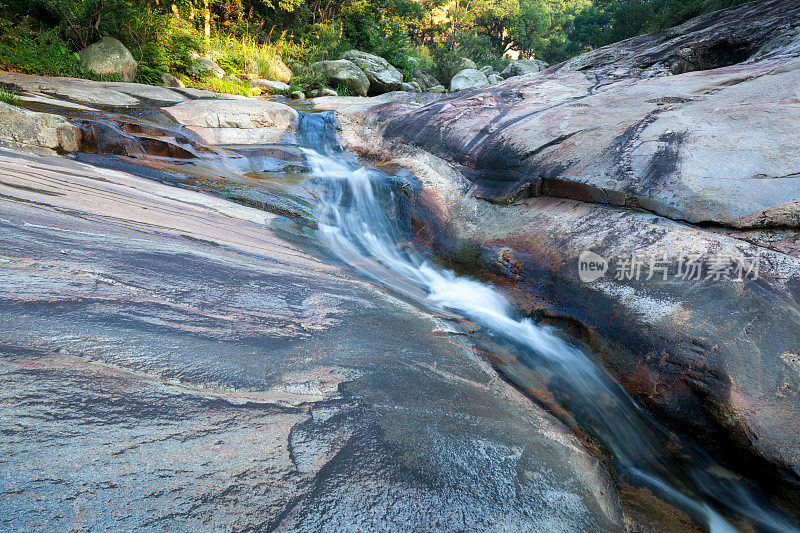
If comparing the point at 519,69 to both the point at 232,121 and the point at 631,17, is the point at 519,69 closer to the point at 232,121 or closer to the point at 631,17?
the point at 631,17

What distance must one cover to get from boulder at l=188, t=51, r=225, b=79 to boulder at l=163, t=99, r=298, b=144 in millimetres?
5330

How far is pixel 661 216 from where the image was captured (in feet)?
10.6

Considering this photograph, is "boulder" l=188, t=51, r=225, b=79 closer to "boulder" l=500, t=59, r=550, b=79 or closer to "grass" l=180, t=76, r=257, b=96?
"grass" l=180, t=76, r=257, b=96

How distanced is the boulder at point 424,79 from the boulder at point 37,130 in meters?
18.3

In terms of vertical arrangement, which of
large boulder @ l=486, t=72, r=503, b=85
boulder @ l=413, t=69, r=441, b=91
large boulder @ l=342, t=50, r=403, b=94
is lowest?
large boulder @ l=342, t=50, r=403, b=94

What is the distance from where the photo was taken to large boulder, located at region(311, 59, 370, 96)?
14.5 m

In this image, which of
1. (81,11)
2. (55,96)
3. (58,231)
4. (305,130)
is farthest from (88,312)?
(81,11)

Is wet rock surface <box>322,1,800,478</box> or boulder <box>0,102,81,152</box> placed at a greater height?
wet rock surface <box>322,1,800,478</box>

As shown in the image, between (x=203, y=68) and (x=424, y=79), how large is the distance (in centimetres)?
1292

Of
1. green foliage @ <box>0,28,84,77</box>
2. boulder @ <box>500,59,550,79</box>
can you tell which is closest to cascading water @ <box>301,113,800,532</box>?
green foliage @ <box>0,28,84,77</box>

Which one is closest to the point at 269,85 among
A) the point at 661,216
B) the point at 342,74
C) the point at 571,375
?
the point at 342,74

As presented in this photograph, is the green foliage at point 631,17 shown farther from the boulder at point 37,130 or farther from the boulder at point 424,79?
the boulder at point 37,130

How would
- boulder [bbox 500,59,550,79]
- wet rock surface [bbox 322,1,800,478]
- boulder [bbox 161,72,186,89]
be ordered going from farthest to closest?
boulder [bbox 500,59,550,79]
boulder [bbox 161,72,186,89]
wet rock surface [bbox 322,1,800,478]

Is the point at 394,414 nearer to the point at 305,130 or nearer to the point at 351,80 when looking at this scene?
the point at 305,130
